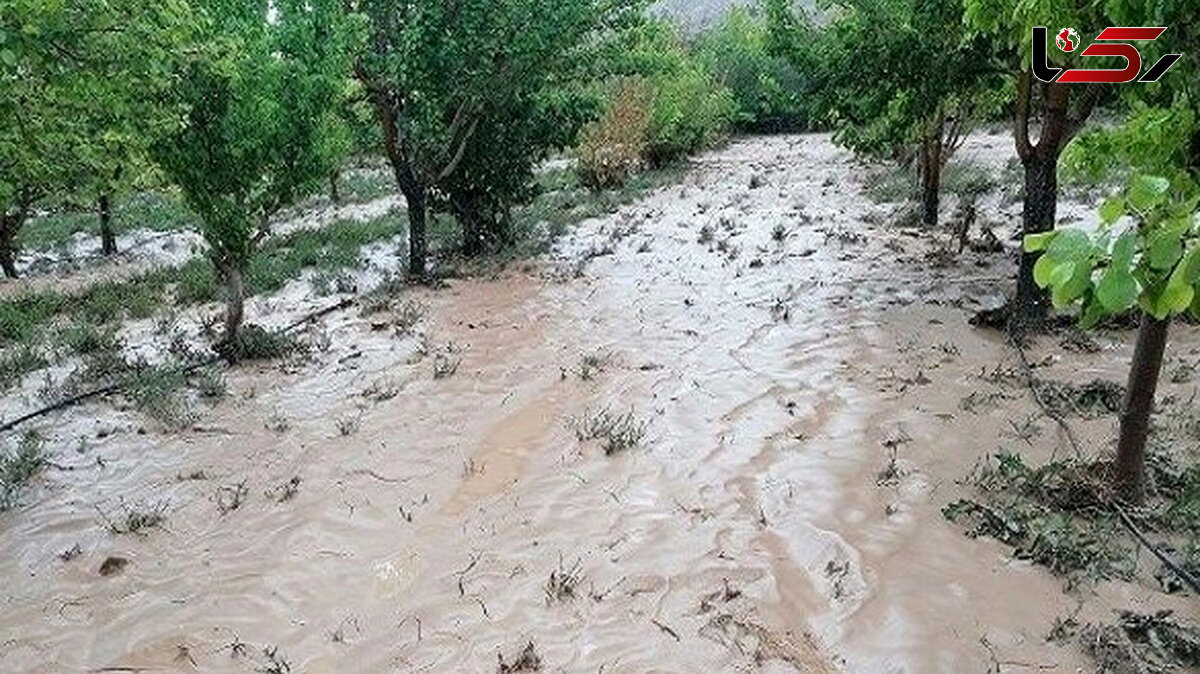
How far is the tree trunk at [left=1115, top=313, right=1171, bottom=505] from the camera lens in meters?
4.57

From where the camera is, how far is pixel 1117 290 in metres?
1.39

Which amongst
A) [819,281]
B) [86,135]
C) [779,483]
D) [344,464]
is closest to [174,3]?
[86,135]

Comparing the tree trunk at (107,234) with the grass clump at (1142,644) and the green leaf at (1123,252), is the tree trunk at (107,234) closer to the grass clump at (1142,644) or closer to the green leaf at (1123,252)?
the grass clump at (1142,644)

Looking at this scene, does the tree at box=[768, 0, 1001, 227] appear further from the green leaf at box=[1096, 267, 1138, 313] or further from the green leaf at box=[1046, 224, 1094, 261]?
the green leaf at box=[1096, 267, 1138, 313]

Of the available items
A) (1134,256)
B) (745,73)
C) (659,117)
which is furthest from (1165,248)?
(745,73)

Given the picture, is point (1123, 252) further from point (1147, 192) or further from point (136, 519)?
point (136, 519)

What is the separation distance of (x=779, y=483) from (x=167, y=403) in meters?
4.92

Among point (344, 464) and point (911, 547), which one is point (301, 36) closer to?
point (344, 464)

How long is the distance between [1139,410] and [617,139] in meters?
16.3

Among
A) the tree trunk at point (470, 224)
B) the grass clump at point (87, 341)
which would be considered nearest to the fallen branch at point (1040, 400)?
the tree trunk at point (470, 224)

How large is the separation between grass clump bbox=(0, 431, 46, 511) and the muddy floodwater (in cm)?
13

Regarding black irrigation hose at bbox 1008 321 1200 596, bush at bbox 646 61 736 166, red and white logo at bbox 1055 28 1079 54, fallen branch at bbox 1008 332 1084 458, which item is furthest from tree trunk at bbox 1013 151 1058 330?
bush at bbox 646 61 736 166

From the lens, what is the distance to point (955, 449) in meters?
5.59

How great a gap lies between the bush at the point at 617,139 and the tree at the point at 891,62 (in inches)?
367
